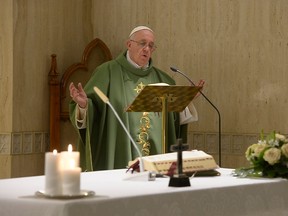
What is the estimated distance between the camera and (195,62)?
8.79 metres

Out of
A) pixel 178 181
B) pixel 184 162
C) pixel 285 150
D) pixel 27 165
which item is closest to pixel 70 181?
pixel 178 181

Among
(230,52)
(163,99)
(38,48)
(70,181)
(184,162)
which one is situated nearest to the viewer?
(70,181)

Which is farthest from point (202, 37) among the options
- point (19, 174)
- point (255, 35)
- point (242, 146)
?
point (19, 174)

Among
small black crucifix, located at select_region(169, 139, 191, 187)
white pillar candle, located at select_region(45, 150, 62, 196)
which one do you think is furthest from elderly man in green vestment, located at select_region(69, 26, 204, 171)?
white pillar candle, located at select_region(45, 150, 62, 196)

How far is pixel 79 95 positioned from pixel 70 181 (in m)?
2.96

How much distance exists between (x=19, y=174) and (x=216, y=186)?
176 inches

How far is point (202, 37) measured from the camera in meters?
8.72

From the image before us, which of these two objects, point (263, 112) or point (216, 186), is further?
point (263, 112)

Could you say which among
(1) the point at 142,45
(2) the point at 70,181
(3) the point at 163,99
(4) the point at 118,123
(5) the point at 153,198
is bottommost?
(5) the point at 153,198

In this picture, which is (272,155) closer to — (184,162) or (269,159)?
(269,159)

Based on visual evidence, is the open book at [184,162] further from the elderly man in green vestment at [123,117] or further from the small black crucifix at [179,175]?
the elderly man in green vestment at [123,117]

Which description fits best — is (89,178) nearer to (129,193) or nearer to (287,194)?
(129,193)

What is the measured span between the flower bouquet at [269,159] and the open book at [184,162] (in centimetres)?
26

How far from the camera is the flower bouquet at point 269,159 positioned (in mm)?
4875
